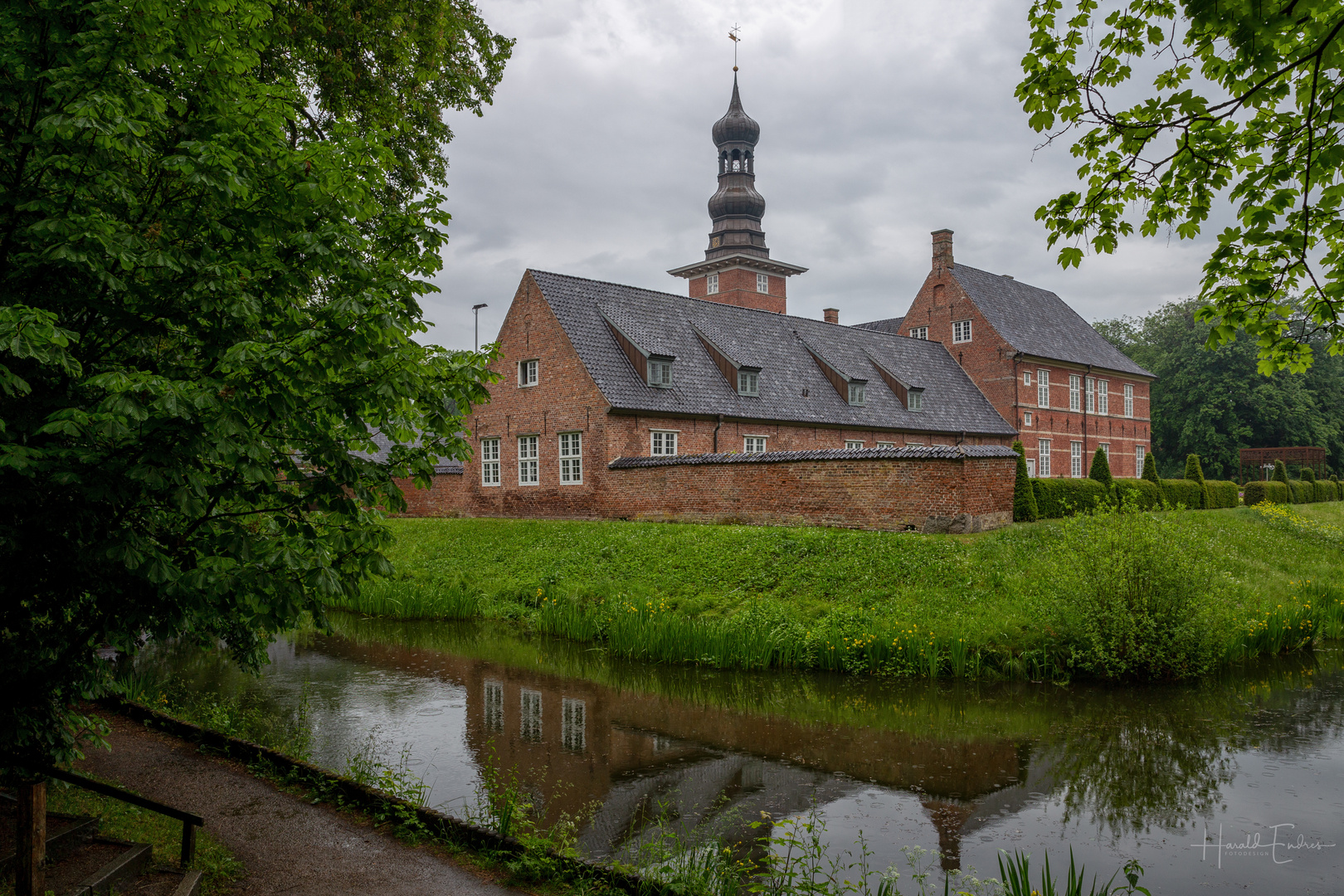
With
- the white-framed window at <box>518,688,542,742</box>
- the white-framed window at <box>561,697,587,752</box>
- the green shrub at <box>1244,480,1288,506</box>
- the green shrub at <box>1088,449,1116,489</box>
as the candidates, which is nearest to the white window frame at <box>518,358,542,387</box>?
the white-framed window at <box>518,688,542,742</box>

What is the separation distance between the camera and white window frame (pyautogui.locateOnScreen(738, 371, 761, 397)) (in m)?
27.3

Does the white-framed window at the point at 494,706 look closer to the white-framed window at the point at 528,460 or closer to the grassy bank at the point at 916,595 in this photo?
the grassy bank at the point at 916,595

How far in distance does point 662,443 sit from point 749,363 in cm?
515

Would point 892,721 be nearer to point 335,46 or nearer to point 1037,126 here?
point 1037,126

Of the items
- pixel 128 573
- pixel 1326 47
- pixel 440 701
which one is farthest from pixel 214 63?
pixel 440 701

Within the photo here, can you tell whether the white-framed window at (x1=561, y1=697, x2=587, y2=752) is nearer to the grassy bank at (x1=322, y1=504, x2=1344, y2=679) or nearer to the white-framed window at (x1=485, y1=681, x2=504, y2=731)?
the white-framed window at (x1=485, y1=681, x2=504, y2=731)

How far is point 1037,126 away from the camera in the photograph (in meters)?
5.81

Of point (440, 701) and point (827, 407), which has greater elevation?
point (827, 407)

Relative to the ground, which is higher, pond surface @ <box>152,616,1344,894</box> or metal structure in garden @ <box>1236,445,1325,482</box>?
metal structure in garden @ <box>1236,445,1325,482</box>

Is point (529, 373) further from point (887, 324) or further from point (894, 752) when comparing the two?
point (887, 324)

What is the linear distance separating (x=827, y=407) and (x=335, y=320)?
1015 inches

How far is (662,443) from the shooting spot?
82.3 feet

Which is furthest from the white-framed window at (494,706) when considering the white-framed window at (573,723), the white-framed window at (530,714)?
the white-framed window at (573,723)

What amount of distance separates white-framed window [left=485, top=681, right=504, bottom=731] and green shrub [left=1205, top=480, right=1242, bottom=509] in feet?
92.9
